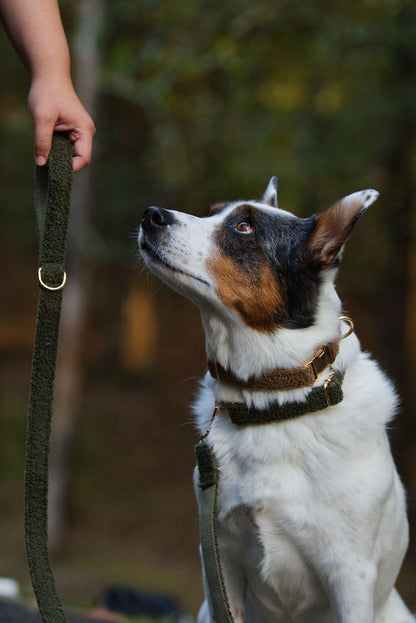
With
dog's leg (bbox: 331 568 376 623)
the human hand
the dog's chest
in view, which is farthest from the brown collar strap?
the human hand

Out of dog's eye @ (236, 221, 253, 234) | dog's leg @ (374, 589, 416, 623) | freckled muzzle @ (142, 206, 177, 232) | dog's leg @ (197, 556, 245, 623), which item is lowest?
dog's leg @ (374, 589, 416, 623)

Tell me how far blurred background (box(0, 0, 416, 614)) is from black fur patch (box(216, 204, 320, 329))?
5.24 ft

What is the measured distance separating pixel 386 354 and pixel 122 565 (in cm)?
462

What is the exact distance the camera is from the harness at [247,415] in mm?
2742

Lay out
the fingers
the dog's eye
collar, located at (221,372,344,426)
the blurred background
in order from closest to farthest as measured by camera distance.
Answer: the fingers, collar, located at (221,372,344,426), the dog's eye, the blurred background

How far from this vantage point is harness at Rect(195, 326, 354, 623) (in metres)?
2.74

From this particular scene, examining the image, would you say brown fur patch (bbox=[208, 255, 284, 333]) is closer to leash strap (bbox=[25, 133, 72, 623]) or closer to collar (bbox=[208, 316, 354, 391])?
collar (bbox=[208, 316, 354, 391])

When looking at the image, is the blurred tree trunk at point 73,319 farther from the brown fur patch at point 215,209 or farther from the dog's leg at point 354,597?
the dog's leg at point 354,597

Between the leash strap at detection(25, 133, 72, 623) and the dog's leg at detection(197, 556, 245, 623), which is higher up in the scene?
the leash strap at detection(25, 133, 72, 623)

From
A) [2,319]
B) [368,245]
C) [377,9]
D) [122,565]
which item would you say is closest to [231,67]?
[377,9]

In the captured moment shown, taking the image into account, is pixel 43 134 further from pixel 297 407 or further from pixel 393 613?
pixel 393 613

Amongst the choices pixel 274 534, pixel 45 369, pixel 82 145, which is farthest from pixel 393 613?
pixel 82 145

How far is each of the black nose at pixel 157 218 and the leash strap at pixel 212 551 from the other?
98cm

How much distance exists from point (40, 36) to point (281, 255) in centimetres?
131
